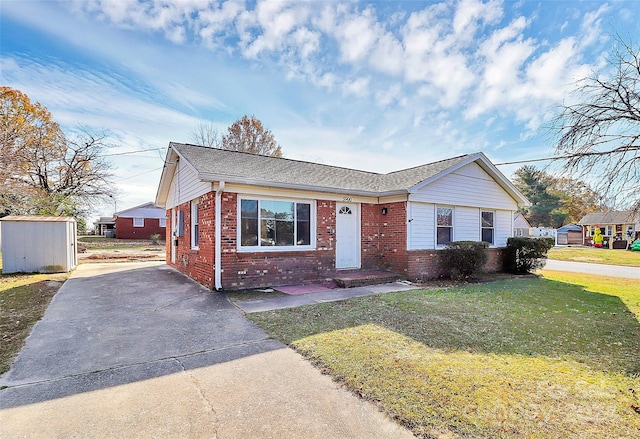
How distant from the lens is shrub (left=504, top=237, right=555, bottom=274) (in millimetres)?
11695

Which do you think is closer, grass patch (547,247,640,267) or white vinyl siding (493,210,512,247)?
white vinyl siding (493,210,512,247)

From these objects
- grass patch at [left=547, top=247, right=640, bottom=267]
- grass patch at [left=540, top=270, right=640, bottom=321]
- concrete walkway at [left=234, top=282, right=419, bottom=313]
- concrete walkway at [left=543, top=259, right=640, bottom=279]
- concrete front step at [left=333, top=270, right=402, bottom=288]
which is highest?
concrete front step at [left=333, top=270, right=402, bottom=288]

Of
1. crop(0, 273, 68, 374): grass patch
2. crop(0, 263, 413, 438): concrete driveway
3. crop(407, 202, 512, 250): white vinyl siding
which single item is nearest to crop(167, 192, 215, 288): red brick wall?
crop(0, 263, 413, 438): concrete driveway

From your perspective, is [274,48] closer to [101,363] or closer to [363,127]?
[363,127]

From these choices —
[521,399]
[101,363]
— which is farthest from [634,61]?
[101,363]

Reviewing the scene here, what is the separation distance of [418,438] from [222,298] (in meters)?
5.68

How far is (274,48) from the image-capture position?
1055 centimetres

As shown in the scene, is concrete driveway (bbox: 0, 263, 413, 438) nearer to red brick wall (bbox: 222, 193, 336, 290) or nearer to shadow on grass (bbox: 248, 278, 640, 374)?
shadow on grass (bbox: 248, 278, 640, 374)

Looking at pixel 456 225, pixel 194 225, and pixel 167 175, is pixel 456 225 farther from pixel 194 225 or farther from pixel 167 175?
pixel 167 175

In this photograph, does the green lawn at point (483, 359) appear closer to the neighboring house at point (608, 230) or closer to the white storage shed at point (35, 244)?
the white storage shed at point (35, 244)

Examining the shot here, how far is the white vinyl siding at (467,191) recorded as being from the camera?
1048 centimetres

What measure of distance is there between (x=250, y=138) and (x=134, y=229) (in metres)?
18.2

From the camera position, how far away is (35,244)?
10.9 metres

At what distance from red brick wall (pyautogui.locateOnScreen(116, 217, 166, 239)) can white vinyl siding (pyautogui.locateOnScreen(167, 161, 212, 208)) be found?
87.3 ft
